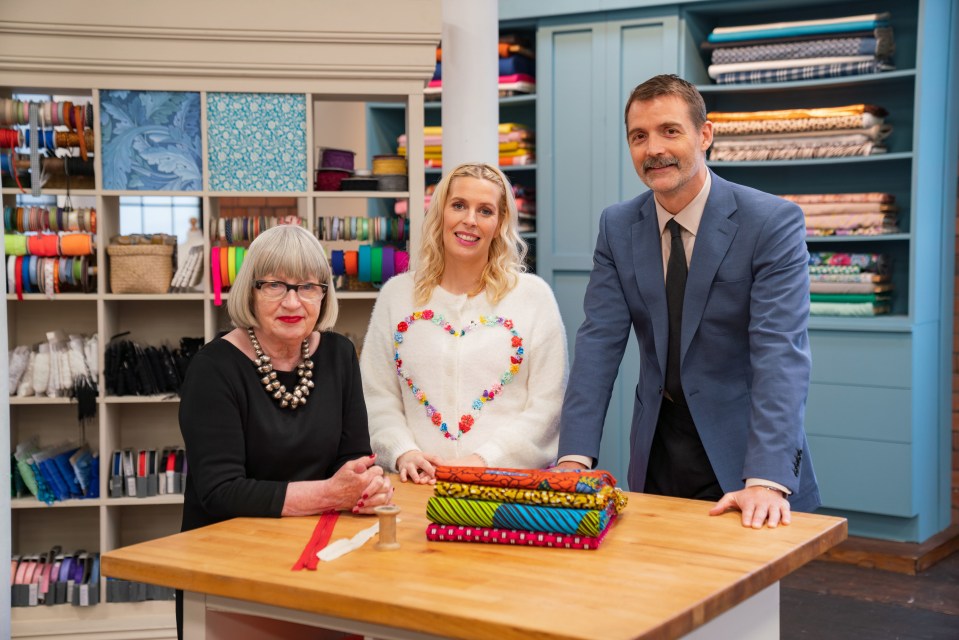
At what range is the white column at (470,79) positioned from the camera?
4262mm

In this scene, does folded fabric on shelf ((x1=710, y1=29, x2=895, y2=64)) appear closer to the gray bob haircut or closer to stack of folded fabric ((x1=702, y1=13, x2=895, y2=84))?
stack of folded fabric ((x1=702, y1=13, x2=895, y2=84))

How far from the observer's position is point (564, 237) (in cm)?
565

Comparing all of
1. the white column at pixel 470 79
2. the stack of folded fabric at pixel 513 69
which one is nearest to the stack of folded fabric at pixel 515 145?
the stack of folded fabric at pixel 513 69

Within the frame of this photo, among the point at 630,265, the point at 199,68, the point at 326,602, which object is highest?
the point at 199,68

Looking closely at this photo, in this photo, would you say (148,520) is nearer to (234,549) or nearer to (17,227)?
(17,227)

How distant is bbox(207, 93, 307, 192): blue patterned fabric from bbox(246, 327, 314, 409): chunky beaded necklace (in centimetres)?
169

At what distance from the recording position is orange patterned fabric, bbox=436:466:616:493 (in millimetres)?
1955

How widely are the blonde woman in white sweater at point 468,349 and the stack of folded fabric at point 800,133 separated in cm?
236

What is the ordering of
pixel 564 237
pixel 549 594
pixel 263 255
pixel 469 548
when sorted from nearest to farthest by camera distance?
pixel 549 594
pixel 469 548
pixel 263 255
pixel 564 237

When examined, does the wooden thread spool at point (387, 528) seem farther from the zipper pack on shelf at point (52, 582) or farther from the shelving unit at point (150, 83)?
the zipper pack on shelf at point (52, 582)

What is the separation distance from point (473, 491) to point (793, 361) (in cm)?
78

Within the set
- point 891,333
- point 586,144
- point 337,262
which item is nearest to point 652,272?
point 337,262

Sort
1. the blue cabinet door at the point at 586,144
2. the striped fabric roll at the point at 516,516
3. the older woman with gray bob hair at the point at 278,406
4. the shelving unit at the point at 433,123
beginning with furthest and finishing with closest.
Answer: the shelving unit at the point at 433,123 → the blue cabinet door at the point at 586,144 → the older woman with gray bob hair at the point at 278,406 → the striped fabric roll at the point at 516,516

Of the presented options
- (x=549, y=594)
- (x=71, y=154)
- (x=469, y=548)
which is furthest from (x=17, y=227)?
(x=549, y=594)
